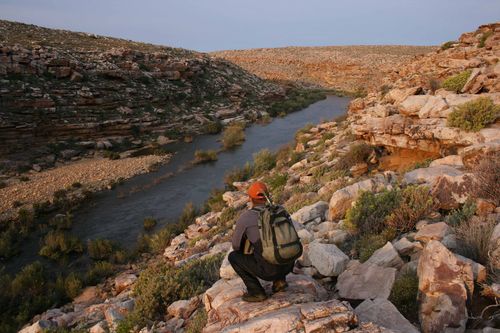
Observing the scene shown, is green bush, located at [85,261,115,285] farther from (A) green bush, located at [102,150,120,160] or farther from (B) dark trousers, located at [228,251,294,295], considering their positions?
(A) green bush, located at [102,150,120,160]

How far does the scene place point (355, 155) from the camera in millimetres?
10023

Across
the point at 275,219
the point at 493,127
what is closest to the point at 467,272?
the point at 275,219

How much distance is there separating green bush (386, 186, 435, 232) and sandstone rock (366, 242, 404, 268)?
3.49ft

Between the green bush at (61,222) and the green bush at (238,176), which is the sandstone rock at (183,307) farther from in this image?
the green bush at (238,176)

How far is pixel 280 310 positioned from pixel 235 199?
9247 millimetres

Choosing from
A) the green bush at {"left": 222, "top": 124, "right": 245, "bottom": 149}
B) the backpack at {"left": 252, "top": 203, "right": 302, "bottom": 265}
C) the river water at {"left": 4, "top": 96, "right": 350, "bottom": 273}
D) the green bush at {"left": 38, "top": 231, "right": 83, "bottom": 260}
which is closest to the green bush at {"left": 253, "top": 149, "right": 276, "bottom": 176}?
the river water at {"left": 4, "top": 96, "right": 350, "bottom": 273}

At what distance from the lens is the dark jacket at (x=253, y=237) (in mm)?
3539

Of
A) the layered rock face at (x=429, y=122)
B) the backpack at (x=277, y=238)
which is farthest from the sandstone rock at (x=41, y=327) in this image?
the layered rock face at (x=429, y=122)

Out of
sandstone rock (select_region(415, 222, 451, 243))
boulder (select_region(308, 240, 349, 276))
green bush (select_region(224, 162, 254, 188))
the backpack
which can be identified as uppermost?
the backpack

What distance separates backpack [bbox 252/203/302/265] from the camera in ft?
10.8

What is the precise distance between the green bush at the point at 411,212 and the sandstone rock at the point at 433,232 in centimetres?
58

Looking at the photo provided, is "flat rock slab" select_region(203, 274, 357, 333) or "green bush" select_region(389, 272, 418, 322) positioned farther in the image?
"green bush" select_region(389, 272, 418, 322)

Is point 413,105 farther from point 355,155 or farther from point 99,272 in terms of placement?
point 99,272

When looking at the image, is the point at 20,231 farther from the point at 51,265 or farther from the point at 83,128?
the point at 83,128
